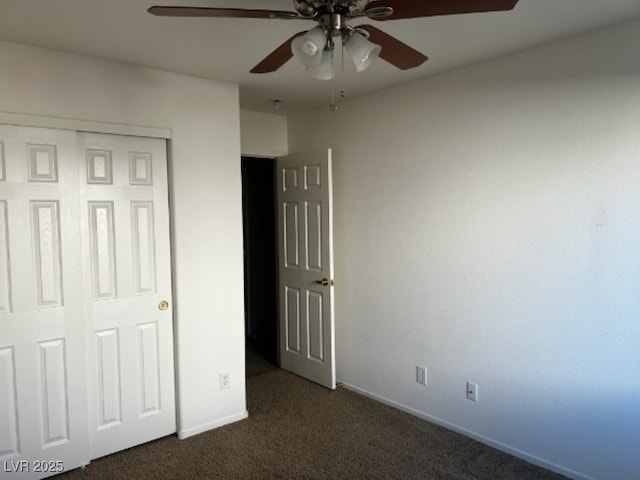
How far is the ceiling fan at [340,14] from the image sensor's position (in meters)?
1.40

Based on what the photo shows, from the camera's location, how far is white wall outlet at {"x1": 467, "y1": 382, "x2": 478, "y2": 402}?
2.92m

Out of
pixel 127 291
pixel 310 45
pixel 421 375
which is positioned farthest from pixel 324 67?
pixel 421 375

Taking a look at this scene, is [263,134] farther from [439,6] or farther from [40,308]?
[439,6]

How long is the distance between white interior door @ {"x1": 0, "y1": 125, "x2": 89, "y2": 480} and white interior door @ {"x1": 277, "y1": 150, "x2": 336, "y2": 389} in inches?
71.4

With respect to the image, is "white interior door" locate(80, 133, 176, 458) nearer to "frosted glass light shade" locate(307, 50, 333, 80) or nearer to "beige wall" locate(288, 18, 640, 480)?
"beige wall" locate(288, 18, 640, 480)

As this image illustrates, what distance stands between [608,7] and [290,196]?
2642 millimetres

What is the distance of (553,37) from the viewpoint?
241cm

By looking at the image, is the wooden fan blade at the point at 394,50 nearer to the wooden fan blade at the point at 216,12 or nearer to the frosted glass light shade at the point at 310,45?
the frosted glass light shade at the point at 310,45

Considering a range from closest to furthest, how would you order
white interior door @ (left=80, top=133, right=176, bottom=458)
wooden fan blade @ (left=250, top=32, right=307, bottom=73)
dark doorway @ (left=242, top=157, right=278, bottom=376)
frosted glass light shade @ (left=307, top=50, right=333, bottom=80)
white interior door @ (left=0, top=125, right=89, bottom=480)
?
frosted glass light shade @ (left=307, top=50, right=333, bottom=80) < wooden fan blade @ (left=250, top=32, right=307, bottom=73) < white interior door @ (left=0, top=125, right=89, bottom=480) < white interior door @ (left=80, top=133, right=176, bottom=458) < dark doorway @ (left=242, top=157, right=278, bottom=376)

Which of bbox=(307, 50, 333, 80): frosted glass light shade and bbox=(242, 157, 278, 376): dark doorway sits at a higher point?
bbox=(307, 50, 333, 80): frosted glass light shade

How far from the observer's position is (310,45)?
1.48m

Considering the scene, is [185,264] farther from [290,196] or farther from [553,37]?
[553,37]

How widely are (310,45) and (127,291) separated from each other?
2.04 m

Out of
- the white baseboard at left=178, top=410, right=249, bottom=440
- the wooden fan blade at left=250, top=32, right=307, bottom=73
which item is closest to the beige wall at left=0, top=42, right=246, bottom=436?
the white baseboard at left=178, top=410, right=249, bottom=440
